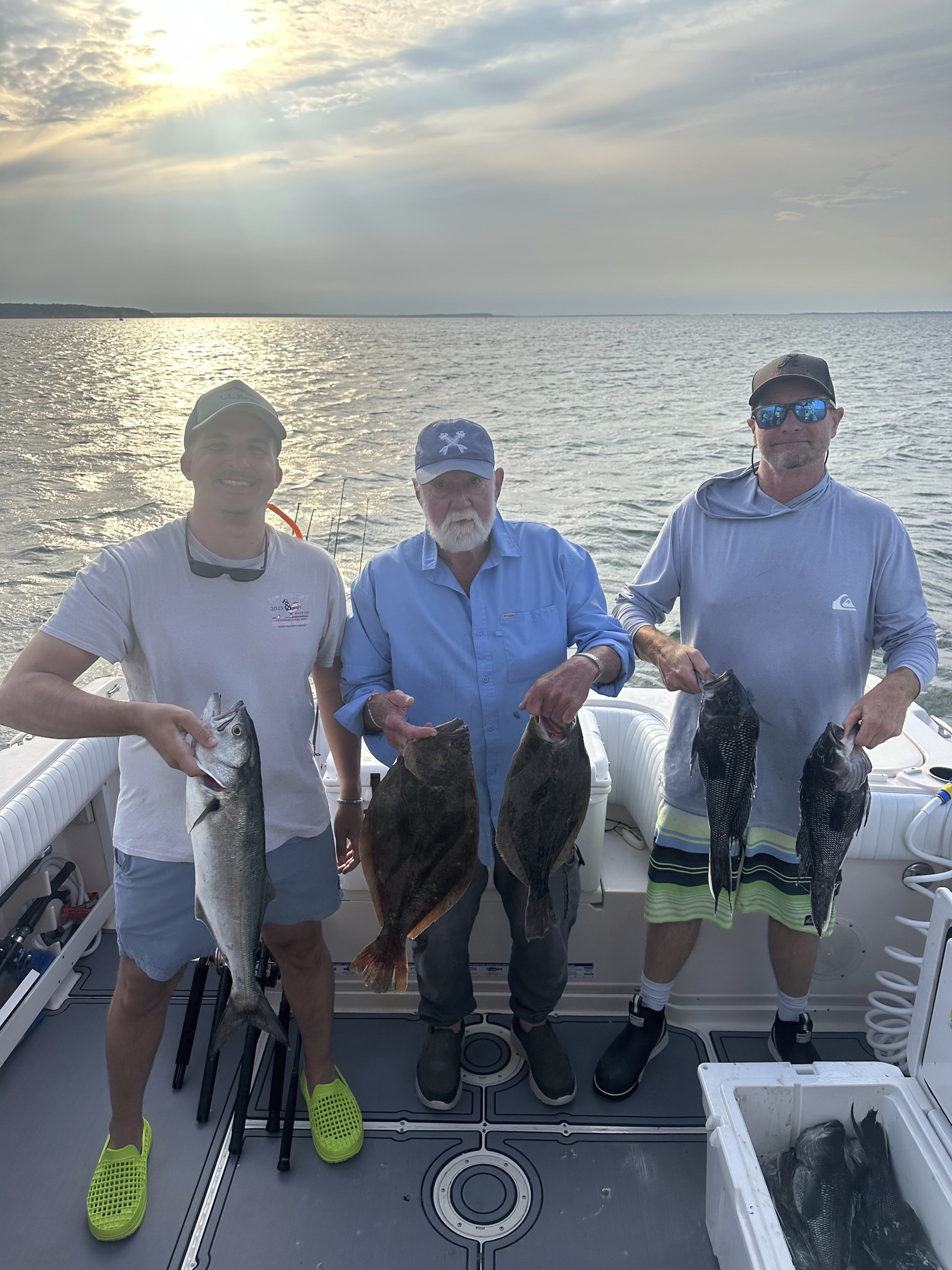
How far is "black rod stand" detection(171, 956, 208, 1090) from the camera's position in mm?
3328

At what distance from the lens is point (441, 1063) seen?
323 centimetres

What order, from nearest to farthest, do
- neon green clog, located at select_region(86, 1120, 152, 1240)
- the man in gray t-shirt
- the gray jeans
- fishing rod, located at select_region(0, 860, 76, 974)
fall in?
the man in gray t-shirt, neon green clog, located at select_region(86, 1120, 152, 1240), the gray jeans, fishing rod, located at select_region(0, 860, 76, 974)

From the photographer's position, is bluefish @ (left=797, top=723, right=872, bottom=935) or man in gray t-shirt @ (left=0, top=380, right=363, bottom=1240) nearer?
man in gray t-shirt @ (left=0, top=380, right=363, bottom=1240)

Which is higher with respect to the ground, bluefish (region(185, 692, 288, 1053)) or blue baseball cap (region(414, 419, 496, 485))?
blue baseball cap (region(414, 419, 496, 485))

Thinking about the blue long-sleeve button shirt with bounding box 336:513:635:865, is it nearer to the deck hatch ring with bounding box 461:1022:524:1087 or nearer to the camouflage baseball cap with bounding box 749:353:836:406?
the camouflage baseball cap with bounding box 749:353:836:406

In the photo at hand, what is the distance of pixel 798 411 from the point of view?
2.79m

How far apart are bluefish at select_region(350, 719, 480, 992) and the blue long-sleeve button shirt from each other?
0.25 metres

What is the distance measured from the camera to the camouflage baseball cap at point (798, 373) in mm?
2781

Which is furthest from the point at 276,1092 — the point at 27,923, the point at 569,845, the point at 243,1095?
the point at 569,845

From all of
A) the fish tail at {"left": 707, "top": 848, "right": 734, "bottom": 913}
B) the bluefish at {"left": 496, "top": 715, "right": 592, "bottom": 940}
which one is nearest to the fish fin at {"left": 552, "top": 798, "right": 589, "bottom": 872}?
the bluefish at {"left": 496, "top": 715, "right": 592, "bottom": 940}

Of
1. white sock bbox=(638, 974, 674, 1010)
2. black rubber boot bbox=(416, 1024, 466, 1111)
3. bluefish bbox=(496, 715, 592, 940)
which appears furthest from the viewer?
white sock bbox=(638, 974, 674, 1010)

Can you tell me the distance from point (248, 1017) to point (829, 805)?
1.89 m

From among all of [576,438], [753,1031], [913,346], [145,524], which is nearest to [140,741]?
[753,1031]

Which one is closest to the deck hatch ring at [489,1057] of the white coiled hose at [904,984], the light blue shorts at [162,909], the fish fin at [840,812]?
the light blue shorts at [162,909]
